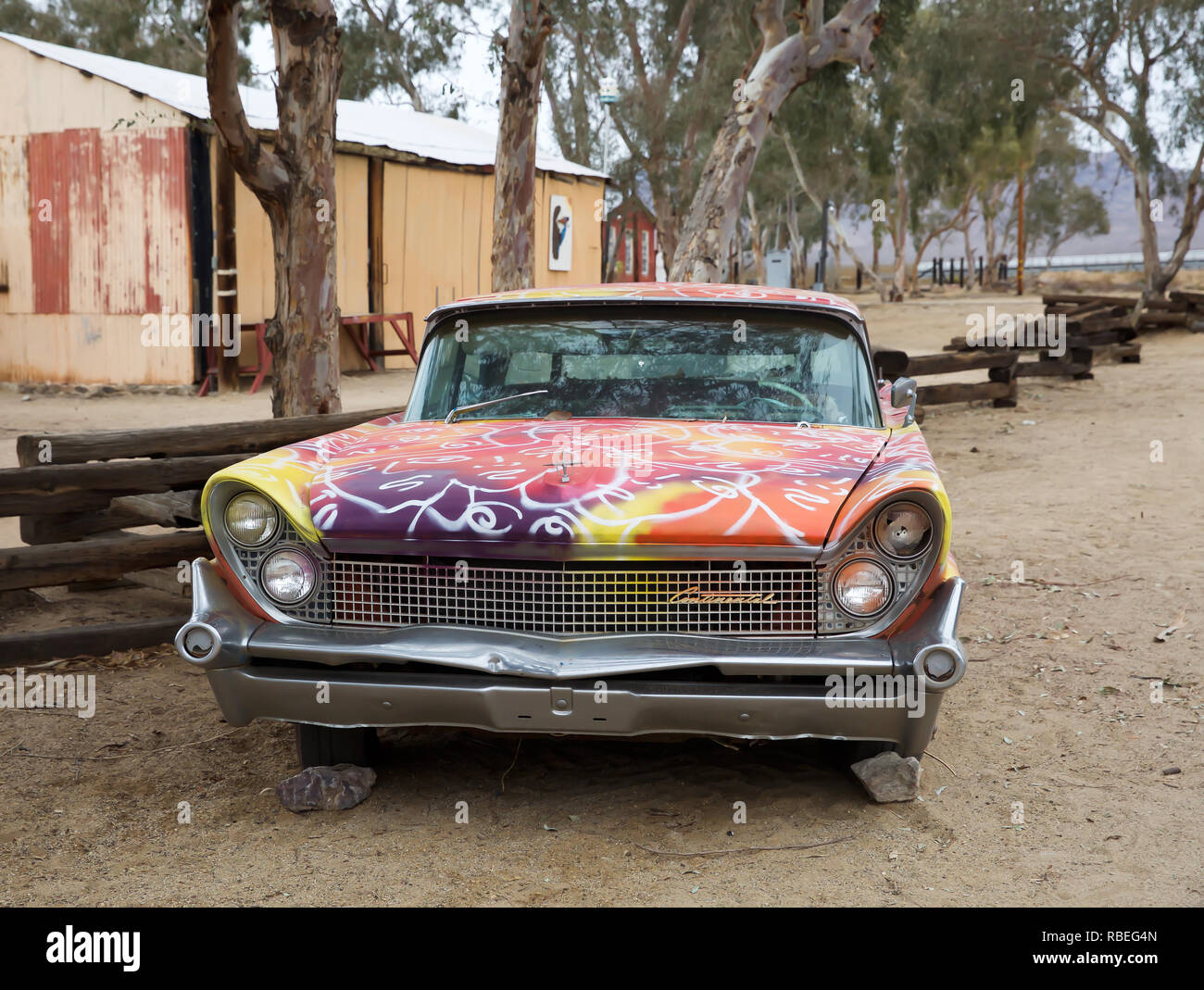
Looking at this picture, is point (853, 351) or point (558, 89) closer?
point (853, 351)

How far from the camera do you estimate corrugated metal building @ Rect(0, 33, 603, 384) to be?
14938 millimetres

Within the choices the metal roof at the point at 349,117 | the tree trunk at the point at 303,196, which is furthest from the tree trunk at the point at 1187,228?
the tree trunk at the point at 303,196

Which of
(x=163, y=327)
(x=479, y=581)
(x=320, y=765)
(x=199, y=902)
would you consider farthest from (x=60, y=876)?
(x=163, y=327)

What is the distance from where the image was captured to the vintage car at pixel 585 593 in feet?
10.1

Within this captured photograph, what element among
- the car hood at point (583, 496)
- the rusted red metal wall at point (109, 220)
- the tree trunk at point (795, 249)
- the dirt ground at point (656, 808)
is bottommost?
the dirt ground at point (656, 808)

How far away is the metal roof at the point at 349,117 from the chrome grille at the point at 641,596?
10082 millimetres

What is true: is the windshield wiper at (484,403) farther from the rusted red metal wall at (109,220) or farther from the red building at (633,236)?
the red building at (633,236)

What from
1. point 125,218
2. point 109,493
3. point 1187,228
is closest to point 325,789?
point 109,493

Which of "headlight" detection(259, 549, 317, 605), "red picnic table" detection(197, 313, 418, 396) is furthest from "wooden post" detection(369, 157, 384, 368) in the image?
"headlight" detection(259, 549, 317, 605)

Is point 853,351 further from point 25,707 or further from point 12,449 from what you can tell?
point 12,449

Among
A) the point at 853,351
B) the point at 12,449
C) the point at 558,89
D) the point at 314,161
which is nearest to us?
the point at 853,351

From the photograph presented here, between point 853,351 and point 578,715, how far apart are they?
1.95m

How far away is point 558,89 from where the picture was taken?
3494 centimetres

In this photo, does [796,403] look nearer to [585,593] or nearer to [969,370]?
[585,593]
